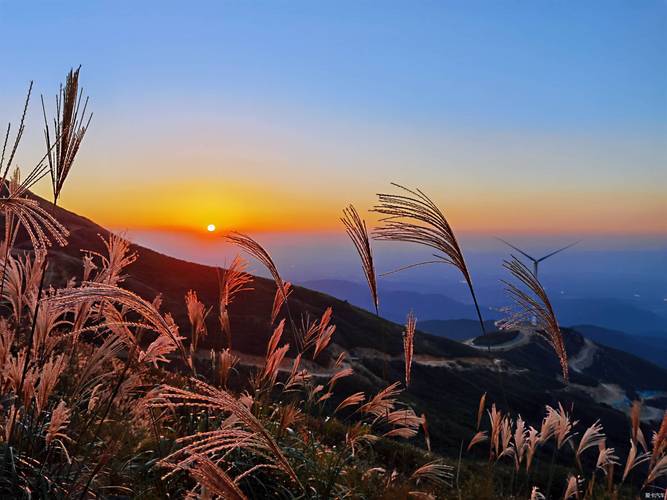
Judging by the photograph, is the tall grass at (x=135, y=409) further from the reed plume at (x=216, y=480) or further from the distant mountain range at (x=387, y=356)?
the distant mountain range at (x=387, y=356)

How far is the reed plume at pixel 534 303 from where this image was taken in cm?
311

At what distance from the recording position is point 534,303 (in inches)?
129

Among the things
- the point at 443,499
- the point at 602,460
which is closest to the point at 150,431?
the point at 443,499

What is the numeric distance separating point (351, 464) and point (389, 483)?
94 cm

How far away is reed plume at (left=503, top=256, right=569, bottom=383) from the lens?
3.11 m

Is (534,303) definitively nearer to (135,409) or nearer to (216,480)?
(216,480)

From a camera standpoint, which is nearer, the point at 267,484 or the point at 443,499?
the point at 267,484

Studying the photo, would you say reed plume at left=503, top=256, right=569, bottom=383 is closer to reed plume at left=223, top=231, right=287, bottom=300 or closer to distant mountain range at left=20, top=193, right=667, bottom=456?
reed plume at left=223, top=231, right=287, bottom=300

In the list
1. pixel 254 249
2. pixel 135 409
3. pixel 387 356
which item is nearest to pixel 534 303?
pixel 254 249

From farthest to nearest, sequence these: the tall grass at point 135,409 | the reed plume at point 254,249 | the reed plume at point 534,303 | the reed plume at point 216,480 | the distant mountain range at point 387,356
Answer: the distant mountain range at point 387,356 → the reed plume at point 254,249 → the reed plume at point 534,303 → the tall grass at point 135,409 → the reed plume at point 216,480

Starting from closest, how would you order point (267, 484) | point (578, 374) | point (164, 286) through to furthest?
point (267, 484)
point (164, 286)
point (578, 374)

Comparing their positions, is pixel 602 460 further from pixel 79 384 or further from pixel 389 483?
pixel 79 384

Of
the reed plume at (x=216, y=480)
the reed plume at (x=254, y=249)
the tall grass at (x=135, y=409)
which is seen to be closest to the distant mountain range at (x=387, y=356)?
the tall grass at (x=135, y=409)

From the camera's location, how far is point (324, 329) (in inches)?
226
